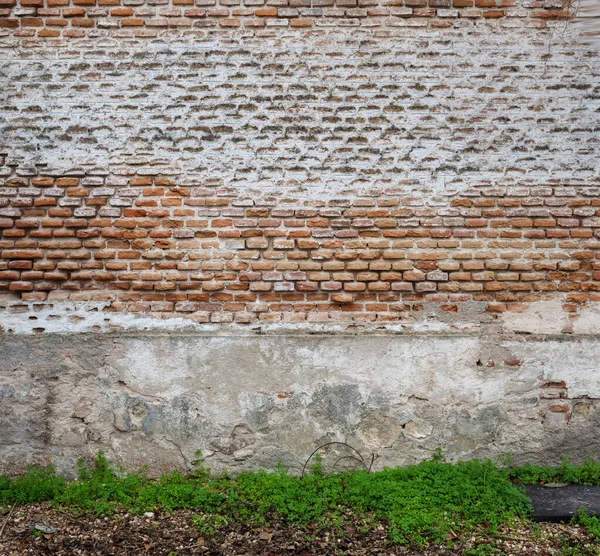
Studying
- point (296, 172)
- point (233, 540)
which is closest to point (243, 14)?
point (296, 172)

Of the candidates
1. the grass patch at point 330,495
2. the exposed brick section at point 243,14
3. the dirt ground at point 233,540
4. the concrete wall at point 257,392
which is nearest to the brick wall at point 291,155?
the exposed brick section at point 243,14

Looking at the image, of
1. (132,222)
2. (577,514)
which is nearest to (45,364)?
(132,222)

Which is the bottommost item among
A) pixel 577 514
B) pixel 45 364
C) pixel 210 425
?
pixel 577 514

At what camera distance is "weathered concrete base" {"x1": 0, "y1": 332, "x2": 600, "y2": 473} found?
3.94 m

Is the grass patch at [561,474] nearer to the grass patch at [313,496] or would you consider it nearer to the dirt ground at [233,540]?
the grass patch at [313,496]

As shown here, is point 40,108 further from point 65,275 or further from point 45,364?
point 45,364

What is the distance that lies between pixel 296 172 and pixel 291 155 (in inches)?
5.2

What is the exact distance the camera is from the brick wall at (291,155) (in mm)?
3965

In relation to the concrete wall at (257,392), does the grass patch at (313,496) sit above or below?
below

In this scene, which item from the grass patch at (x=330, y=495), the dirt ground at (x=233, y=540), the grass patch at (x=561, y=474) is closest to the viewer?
the dirt ground at (x=233, y=540)

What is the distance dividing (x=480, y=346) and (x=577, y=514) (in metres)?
1.26

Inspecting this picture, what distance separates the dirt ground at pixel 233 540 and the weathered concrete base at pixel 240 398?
1.71 ft

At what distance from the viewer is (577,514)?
3566 mm

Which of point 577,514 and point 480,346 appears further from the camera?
point 480,346
